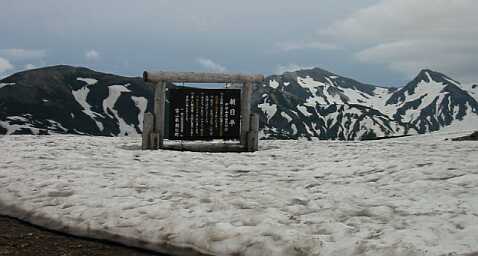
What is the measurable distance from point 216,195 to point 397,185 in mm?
3412

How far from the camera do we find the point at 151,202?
295 inches

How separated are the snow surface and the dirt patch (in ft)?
0.54

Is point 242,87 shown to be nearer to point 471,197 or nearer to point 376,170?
point 376,170

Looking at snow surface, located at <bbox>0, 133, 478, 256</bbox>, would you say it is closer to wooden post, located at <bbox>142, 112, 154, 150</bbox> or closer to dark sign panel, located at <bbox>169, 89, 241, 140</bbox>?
wooden post, located at <bbox>142, 112, 154, 150</bbox>

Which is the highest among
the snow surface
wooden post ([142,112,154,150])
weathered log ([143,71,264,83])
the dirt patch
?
weathered log ([143,71,264,83])

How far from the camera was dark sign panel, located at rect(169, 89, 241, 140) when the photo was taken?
16.6m

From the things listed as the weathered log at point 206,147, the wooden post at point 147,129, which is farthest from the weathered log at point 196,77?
the weathered log at point 206,147

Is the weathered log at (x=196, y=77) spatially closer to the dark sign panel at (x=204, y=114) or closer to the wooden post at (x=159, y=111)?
the wooden post at (x=159, y=111)

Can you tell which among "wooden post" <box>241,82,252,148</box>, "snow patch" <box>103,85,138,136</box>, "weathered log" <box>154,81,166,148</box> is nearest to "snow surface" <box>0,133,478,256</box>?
"weathered log" <box>154,81,166,148</box>

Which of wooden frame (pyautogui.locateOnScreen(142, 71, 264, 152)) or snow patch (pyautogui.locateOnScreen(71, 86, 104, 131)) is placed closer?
wooden frame (pyautogui.locateOnScreen(142, 71, 264, 152))

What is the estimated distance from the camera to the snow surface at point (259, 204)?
18.7ft

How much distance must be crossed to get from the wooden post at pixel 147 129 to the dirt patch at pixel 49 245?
9237 millimetres

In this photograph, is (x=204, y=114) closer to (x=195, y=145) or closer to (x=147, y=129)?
(x=195, y=145)

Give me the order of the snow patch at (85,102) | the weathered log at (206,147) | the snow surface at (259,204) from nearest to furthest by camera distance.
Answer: the snow surface at (259,204) < the weathered log at (206,147) < the snow patch at (85,102)
